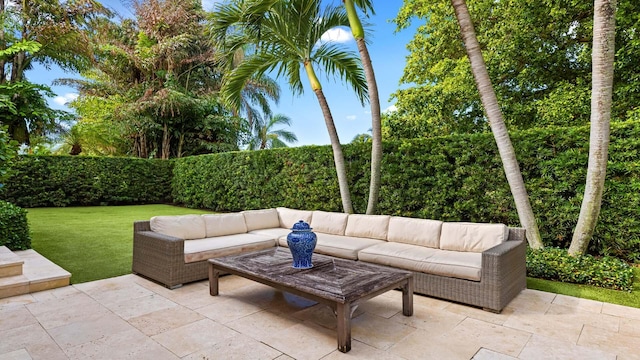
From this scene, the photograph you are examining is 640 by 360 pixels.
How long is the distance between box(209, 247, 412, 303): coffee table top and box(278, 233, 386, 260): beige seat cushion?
0.62m

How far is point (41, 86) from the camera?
1149 centimetres

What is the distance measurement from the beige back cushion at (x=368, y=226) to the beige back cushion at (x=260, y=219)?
144 centimetres

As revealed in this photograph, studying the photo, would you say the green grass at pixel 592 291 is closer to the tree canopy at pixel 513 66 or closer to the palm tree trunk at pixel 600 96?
the palm tree trunk at pixel 600 96

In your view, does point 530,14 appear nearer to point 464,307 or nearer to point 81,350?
point 464,307

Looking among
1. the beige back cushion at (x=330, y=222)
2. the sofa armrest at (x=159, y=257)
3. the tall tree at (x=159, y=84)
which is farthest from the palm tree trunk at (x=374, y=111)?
the tall tree at (x=159, y=84)

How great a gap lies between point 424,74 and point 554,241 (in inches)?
268

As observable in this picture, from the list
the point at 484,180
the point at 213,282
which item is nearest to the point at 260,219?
the point at 213,282

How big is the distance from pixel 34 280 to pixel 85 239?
2.96 meters

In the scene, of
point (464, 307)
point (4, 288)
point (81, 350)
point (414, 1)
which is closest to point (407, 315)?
point (464, 307)

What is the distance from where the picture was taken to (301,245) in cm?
319

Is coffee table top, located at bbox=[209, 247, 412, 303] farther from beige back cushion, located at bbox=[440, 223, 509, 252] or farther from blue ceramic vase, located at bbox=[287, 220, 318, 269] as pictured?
beige back cushion, located at bbox=[440, 223, 509, 252]

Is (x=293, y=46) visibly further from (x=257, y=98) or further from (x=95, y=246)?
(x=257, y=98)

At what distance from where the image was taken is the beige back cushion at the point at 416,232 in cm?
420

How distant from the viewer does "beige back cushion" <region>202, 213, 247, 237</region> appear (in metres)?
4.90
